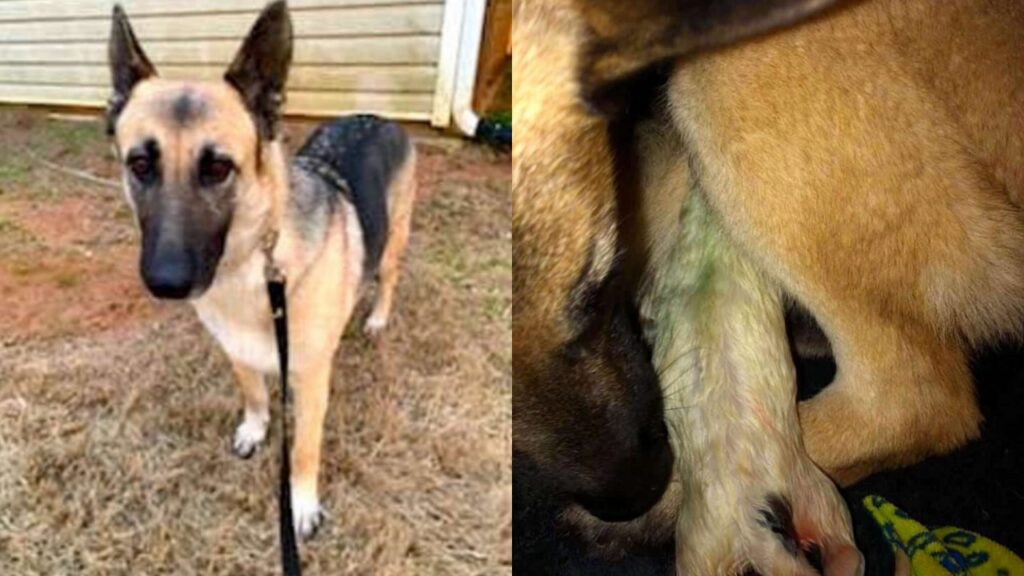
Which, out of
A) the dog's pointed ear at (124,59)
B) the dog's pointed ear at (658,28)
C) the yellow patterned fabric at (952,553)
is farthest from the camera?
the dog's pointed ear at (124,59)

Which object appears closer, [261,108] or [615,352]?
[615,352]

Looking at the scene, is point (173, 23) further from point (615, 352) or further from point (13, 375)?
point (615, 352)

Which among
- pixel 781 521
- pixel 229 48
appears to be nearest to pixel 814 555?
pixel 781 521

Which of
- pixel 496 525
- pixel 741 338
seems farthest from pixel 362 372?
pixel 741 338

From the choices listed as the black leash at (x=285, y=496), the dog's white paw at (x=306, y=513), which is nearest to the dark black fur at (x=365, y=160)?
the black leash at (x=285, y=496)

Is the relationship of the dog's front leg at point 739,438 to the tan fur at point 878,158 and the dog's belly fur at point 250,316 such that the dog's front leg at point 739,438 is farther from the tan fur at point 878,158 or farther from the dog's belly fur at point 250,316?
the dog's belly fur at point 250,316

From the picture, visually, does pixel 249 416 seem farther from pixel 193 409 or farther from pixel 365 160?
pixel 365 160
